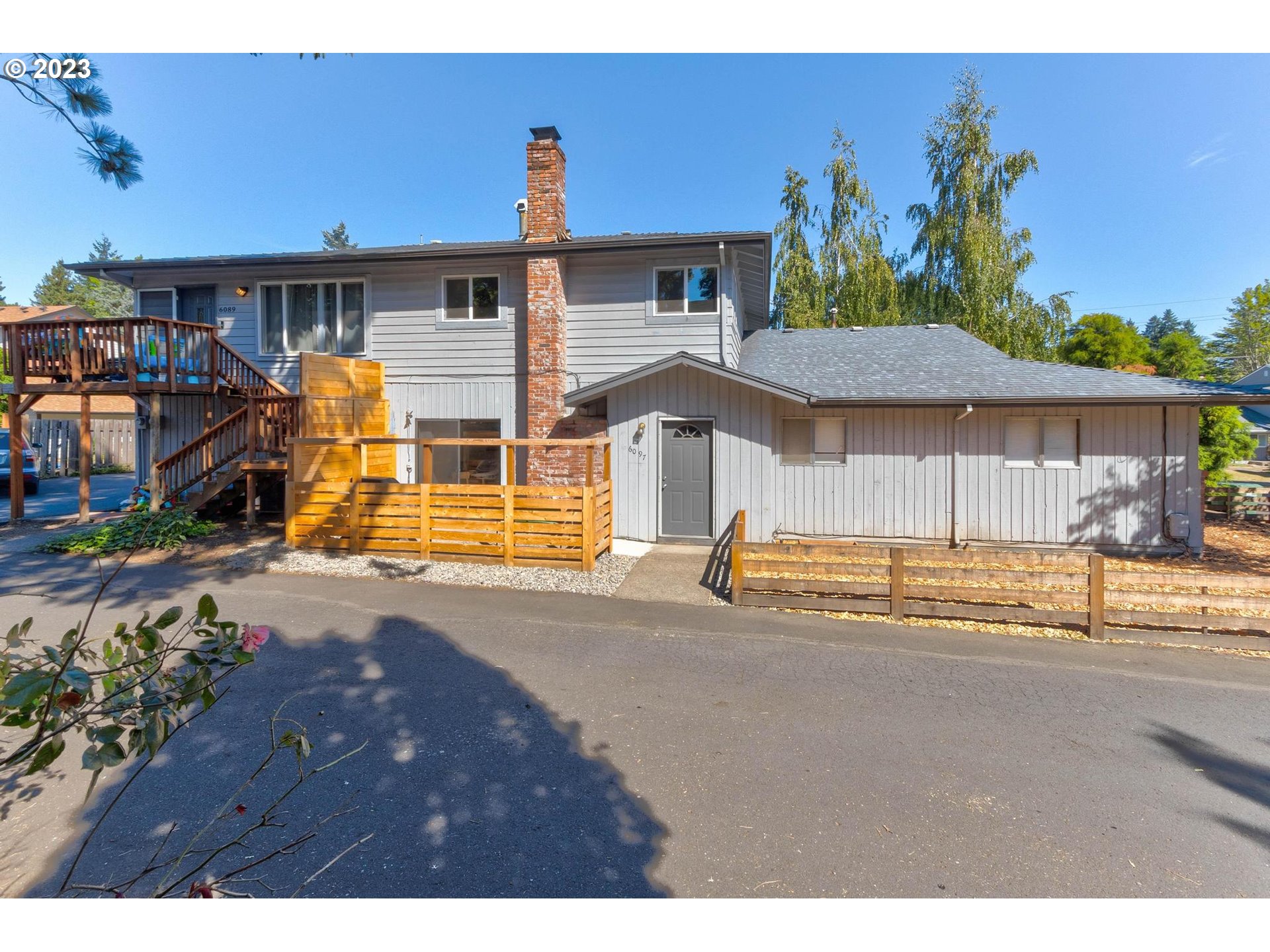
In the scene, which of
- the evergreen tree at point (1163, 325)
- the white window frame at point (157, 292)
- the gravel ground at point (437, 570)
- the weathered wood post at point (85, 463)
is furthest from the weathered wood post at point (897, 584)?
the evergreen tree at point (1163, 325)

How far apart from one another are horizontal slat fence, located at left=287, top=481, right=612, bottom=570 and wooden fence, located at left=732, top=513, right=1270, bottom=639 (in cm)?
290

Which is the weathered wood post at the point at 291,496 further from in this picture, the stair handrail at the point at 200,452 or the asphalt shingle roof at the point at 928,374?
the asphalt shingle roof at the point at 928,374

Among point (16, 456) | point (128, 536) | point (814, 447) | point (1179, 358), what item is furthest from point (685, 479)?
point (1179, 358)

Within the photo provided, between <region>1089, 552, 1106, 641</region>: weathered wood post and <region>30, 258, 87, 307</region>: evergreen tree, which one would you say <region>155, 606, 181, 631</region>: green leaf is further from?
<region>30, 258, 87, 307</region>: evergreen tree

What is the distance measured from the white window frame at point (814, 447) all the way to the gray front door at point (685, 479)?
1559 millimetres

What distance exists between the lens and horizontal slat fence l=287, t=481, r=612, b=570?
9.79 m

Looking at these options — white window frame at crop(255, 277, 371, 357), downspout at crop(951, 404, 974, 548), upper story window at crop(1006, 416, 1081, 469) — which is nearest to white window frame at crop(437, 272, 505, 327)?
white window frame at crop(255, 277, 371, 357)

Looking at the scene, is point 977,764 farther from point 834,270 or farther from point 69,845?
point 834,270

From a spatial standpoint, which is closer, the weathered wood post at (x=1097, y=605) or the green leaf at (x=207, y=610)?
the green leaf at (x=207, y=610)

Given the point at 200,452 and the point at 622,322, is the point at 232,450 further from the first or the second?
the point at 622,322

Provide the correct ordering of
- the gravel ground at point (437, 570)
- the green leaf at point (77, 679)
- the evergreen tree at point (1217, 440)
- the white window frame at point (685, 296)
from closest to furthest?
1. the green leaf at point (77, 679)
2. the gravel ground at point (437, 570)
3. the white window frame at point (685, 296)
4. the evergreen tree at point (1217, 440)

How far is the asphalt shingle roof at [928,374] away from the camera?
35.7ft

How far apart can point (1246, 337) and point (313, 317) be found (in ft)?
215

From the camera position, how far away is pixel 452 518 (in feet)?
33.4
